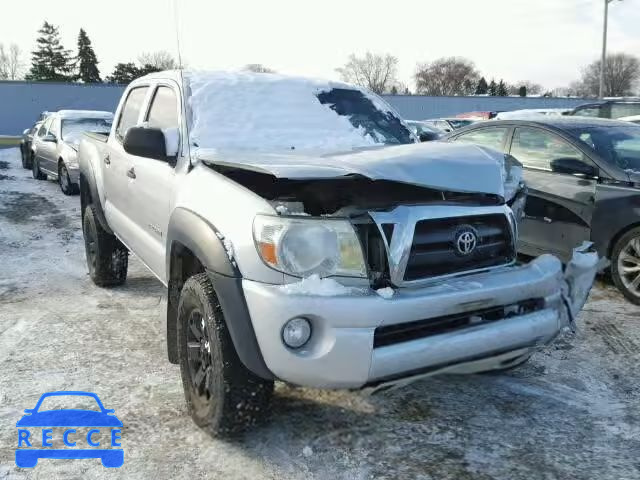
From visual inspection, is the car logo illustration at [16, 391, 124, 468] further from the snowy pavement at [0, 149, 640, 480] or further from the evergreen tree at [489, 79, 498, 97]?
the evergreen tree at [489, 79, 498, 97]

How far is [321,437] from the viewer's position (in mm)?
2877

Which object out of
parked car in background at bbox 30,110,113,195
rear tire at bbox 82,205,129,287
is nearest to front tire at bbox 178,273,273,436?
rear tire at bbox 82,205,129,287

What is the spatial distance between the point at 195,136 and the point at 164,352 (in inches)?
58.9

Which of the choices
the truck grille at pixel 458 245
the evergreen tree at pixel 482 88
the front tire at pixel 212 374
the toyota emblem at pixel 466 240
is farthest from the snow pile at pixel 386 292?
the evergreen tree at pixel 482 88

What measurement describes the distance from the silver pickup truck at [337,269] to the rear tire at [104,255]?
1.94 meters

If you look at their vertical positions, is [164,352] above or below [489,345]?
below

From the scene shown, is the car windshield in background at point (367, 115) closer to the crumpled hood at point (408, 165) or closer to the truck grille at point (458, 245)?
the crumpled hood at point (408, 165)

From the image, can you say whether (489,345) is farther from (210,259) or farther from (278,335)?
(210,259)

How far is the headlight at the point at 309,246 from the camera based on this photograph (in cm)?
238

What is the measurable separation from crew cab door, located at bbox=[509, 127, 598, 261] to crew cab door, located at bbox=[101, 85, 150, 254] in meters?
3.41

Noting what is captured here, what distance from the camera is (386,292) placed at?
237 cm

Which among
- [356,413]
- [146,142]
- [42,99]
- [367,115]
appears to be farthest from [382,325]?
[42,99]

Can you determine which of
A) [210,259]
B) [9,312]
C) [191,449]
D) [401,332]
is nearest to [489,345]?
[401,332]

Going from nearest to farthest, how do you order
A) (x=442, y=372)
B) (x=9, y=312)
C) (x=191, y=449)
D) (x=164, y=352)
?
(x=442, y=372) < (x=191, y=449) < (x=164, y=352) < (x=9, y=312)
